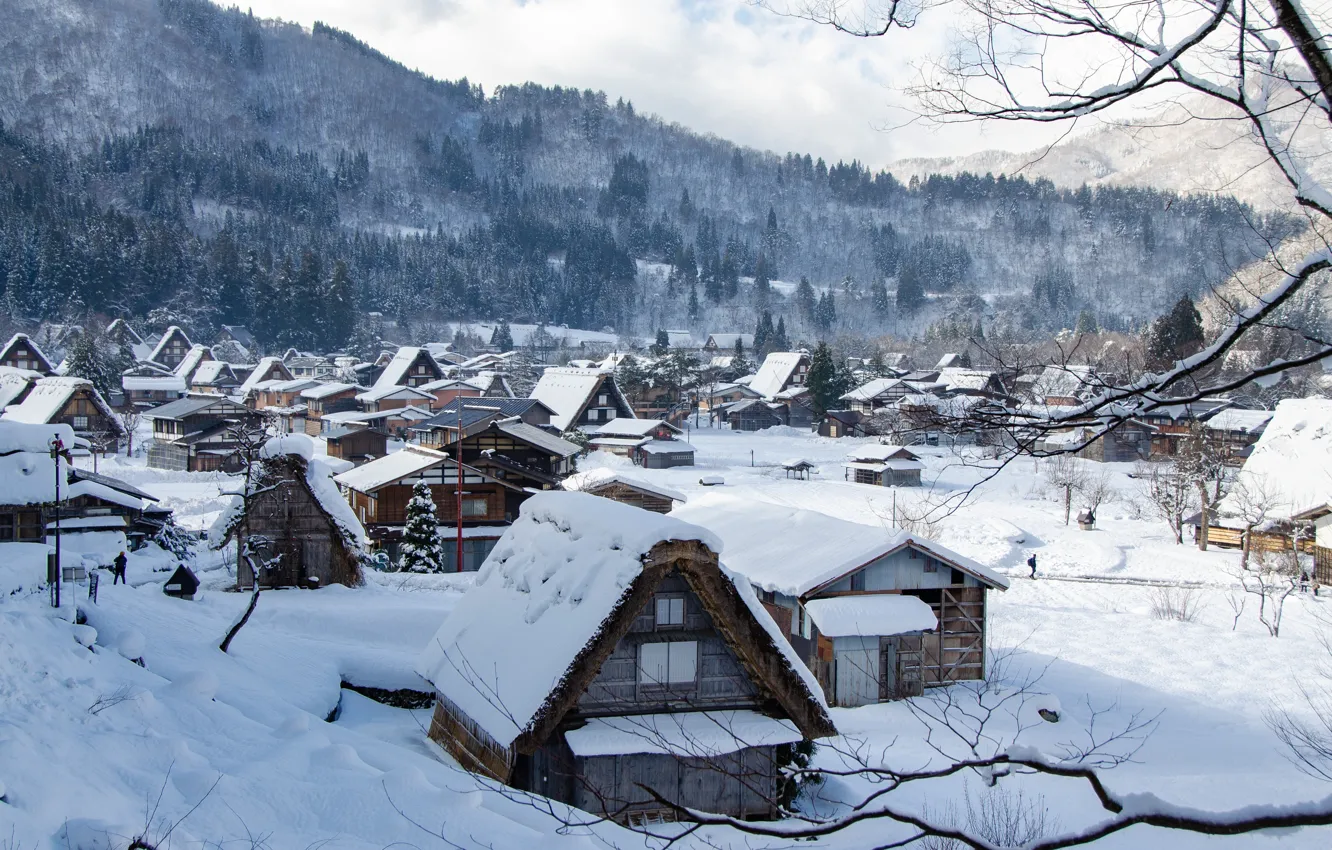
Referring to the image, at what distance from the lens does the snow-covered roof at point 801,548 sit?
605 inches

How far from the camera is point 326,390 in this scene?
176 ft

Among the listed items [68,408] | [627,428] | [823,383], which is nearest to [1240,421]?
A: [823,383]

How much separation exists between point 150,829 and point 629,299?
12077 centimetres

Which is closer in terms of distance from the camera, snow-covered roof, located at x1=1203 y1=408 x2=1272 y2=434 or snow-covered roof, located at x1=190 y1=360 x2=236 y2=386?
snow-covered roof, located at x1=1203 y1=408 x2=1272 y2=434

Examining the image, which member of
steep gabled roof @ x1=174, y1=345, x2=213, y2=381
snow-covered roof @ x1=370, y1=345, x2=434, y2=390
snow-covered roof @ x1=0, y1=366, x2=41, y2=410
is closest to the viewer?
snow-covered roof @ x1=0, y1=366, x2=41, y2=410

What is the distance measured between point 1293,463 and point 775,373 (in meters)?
40.4

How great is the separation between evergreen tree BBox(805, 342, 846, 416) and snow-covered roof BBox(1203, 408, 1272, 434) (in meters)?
20.4

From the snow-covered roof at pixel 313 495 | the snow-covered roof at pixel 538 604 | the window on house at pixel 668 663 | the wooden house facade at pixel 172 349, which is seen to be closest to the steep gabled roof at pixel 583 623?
the snow-covered roof at pixel 538 604

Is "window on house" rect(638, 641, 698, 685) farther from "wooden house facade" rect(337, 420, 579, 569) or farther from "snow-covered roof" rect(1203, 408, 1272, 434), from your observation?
"snow-covered roof" rect(1203, 408, 1272, 434)

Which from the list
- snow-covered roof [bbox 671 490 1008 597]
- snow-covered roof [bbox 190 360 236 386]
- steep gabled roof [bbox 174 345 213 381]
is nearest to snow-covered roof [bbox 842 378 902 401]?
snow-covered roof [bbox 671 490 1008 597]

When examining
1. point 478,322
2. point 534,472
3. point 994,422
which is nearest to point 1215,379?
point 994,422

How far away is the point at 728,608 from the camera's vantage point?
8367 mm

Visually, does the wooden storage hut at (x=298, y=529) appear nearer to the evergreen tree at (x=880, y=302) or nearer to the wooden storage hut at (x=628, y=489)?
the wooden storage hut at (x=628, y=489)

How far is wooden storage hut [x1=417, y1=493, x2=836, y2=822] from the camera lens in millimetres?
7965
